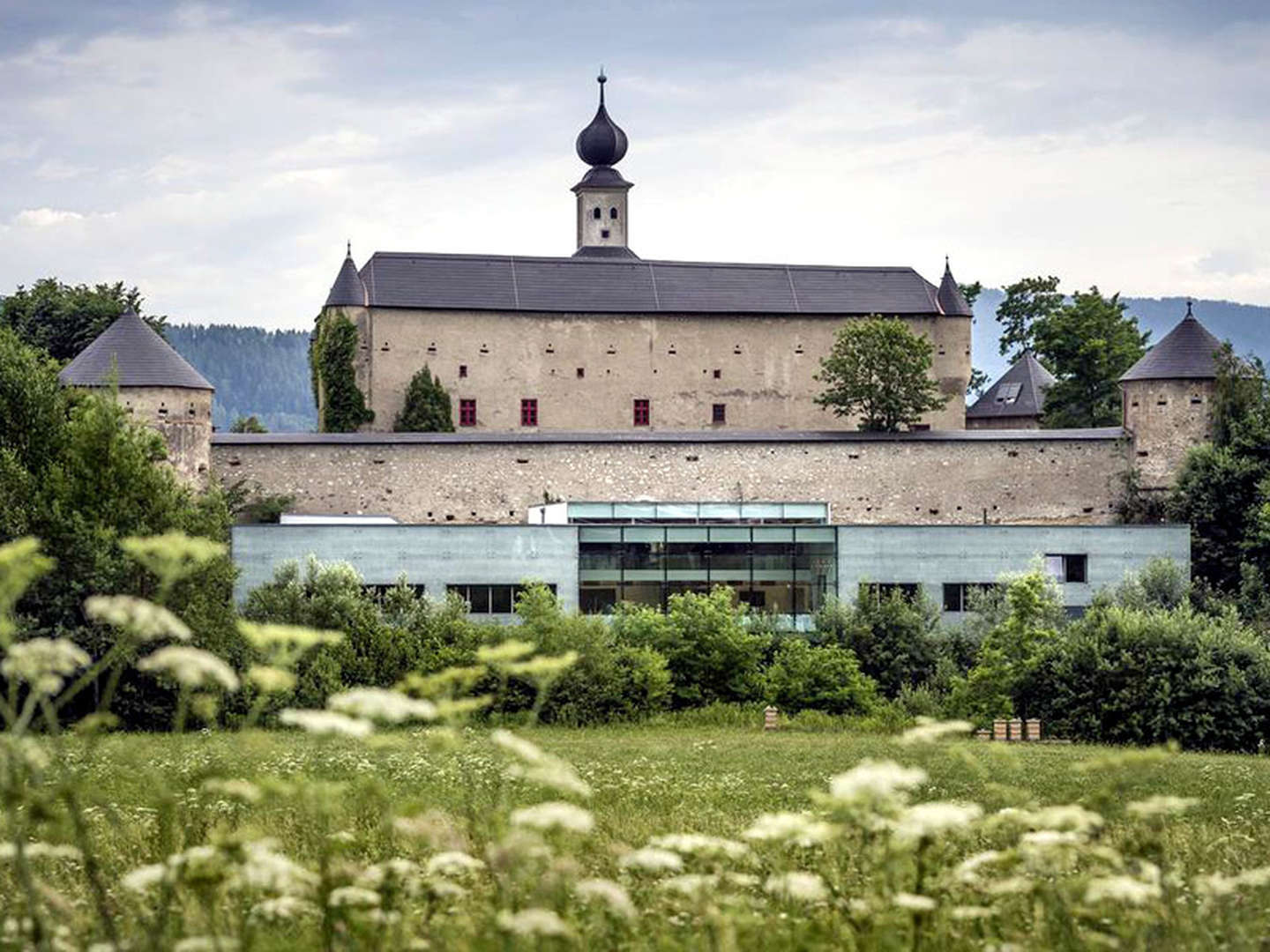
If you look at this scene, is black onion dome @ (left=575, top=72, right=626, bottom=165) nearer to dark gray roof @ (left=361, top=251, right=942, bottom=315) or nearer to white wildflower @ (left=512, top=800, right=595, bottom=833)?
dark gray roof @ (left=361, top=251, right=942, bottom=315)

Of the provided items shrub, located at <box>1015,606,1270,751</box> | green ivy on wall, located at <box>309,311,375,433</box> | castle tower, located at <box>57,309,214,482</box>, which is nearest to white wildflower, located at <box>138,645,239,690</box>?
shrub, located at <box>1015,606,1270,751</box>

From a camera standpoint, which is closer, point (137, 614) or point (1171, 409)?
point (137, 614)

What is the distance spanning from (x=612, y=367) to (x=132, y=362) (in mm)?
15666

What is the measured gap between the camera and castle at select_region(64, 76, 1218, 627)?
43625 mm

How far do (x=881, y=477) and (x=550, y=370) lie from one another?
40.8 feet

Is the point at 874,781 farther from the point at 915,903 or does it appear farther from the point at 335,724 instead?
the point at 335,724

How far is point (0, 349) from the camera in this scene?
1416 inches

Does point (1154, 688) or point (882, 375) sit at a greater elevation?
point (882, 375)

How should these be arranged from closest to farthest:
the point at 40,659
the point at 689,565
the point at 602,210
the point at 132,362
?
the point at 40,659 → the point at 689,565 → the point at 132,362 → the point at 602,210

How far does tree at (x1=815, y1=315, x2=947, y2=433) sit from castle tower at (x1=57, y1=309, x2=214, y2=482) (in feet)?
56.7

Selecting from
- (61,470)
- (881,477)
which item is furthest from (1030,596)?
(61,470)

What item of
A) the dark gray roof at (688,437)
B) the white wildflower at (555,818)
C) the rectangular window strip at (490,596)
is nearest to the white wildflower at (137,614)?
the white wildflower at (555,818)

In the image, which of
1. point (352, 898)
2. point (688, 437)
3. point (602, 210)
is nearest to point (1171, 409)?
point (688, 437)

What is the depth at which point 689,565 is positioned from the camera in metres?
43.3
